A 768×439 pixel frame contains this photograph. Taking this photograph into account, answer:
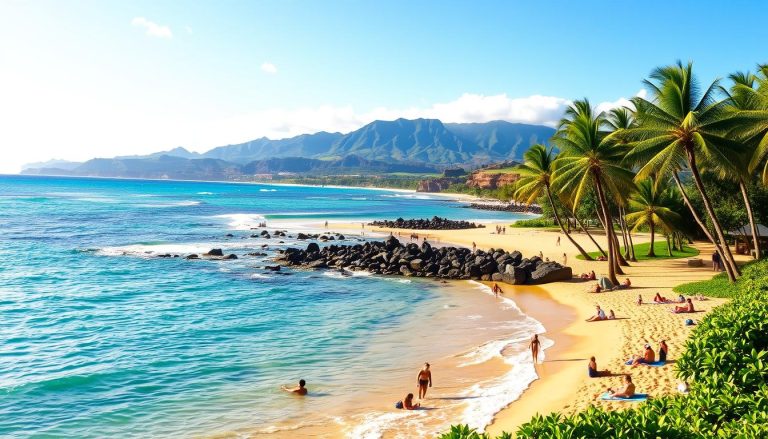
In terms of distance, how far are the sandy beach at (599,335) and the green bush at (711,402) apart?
419 cm

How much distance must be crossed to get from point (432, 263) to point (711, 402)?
33.8 metres

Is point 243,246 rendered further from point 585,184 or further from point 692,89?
point 692,89

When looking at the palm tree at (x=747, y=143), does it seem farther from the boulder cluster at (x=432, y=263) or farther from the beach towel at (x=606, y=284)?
the boulder cluster at (x=432, y=263)

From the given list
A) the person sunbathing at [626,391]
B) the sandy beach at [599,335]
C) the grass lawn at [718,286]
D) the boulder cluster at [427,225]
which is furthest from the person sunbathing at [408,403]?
the boulder cluster at [427,225]

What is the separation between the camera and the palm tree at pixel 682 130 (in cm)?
2467

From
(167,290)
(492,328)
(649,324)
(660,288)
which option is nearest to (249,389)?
(492,328)

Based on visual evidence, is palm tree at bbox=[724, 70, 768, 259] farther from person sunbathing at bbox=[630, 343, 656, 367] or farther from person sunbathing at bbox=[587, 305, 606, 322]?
person sunbathing at bbox=[630, 343, 656, 367]

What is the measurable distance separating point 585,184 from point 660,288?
749 cm

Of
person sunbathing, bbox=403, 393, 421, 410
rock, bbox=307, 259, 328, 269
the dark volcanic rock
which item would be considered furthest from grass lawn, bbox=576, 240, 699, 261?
person sunbathing, bbox=403, 393, 421, 410

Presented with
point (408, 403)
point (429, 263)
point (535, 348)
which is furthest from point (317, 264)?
point (408, 403)

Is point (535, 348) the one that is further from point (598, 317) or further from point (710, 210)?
point (710, 210)

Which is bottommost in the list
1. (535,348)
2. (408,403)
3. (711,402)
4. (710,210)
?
(408,403)

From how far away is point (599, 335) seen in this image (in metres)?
22.3

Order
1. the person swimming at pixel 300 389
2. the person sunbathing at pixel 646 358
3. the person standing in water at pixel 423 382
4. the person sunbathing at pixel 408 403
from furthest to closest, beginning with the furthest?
the person sunbathing at pixel 646 358 → the person swimming at pixel 300 389 → the person standing in water at pixel 423 382 → the person sunbathing at pixel 408 403
